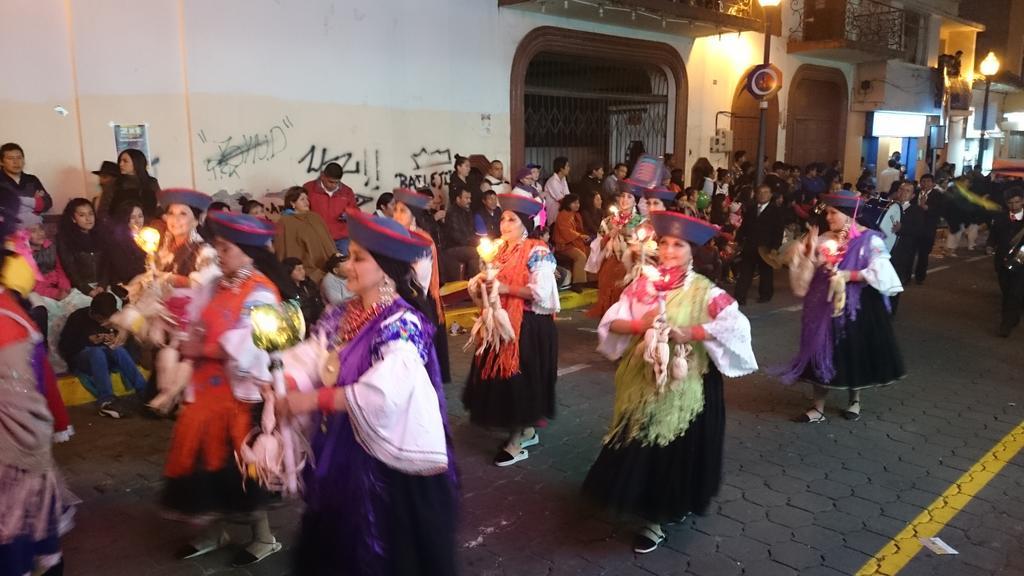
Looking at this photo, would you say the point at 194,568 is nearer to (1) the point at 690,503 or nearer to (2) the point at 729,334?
(1) the point at 690,503

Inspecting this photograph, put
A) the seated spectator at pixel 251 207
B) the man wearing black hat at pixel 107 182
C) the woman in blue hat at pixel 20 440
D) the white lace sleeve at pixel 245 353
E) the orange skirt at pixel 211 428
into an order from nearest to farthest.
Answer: the woman in blue hat at pixel 20 440 < the white lace sleeve at pixel 245 353 < the orange skirt at pixel 211 428 < the man wearing black hat at pixel 107 182 < the seated spectator at pixel 251 207

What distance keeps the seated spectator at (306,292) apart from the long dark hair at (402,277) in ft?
14.1

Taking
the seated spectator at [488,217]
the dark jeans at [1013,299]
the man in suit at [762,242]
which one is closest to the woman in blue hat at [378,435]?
the seated spectator at [488,217]

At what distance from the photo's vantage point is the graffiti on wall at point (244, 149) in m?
8.66

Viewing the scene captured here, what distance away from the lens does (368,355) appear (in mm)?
2705

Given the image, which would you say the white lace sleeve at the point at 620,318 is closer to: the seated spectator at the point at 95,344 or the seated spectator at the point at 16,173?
the seated spectator at the point at 95,344

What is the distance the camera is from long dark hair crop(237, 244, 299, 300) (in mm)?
3600

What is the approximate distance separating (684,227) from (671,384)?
0.82m

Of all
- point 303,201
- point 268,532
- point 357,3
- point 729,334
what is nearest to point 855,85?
point 357,3

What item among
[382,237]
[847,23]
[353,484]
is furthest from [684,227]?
[847,23]

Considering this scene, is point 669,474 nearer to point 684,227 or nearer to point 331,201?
point 684,227

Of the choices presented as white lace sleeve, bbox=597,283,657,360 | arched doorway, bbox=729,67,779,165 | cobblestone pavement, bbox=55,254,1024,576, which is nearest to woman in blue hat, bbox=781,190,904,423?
cobblestone pavement, bbox=55,254,1024,576

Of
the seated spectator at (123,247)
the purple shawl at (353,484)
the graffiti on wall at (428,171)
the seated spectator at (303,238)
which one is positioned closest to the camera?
the purple shawl at (353,484)

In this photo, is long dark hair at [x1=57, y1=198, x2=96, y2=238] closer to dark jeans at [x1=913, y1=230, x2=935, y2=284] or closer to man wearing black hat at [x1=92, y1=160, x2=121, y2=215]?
man wearing black hat at [x1=92, y1=160, x2=121, y2=215]
